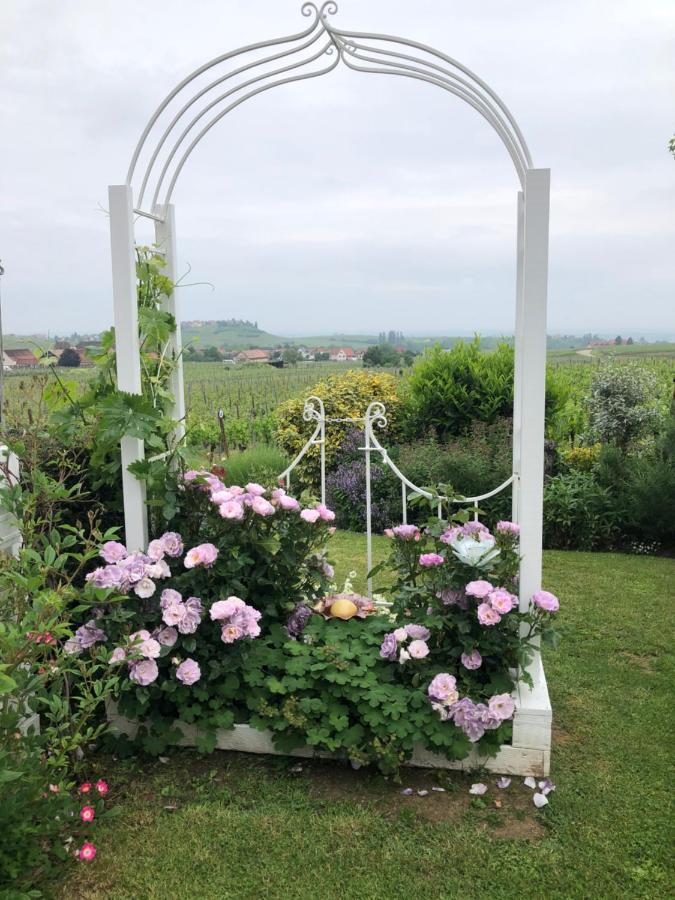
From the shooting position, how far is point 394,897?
217cm

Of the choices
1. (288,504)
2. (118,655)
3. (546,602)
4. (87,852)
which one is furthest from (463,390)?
(87,852)

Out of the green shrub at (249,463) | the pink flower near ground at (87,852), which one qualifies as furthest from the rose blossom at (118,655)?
the green shrub at (249,463)

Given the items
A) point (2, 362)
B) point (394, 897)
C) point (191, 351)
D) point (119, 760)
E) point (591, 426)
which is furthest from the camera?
point (591, 426)

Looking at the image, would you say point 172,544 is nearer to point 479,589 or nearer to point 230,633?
point 230,633

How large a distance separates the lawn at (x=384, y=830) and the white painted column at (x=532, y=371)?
0.71m

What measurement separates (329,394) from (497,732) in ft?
16.7

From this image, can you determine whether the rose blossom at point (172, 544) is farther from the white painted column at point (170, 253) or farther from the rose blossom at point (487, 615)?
the rose blossom at point (487, 615)

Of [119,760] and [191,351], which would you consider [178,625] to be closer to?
[119,760]

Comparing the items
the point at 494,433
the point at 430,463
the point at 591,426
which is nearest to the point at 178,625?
the point at 430,463

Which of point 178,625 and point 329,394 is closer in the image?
point 178,625

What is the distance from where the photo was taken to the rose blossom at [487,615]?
8.72 feet

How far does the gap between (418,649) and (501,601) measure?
1.11 ft

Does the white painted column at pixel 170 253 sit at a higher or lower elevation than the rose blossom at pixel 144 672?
higher

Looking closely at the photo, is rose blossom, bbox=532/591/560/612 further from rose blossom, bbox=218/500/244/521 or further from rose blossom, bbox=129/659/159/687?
rose blossom, bbox=129/659/159/687
